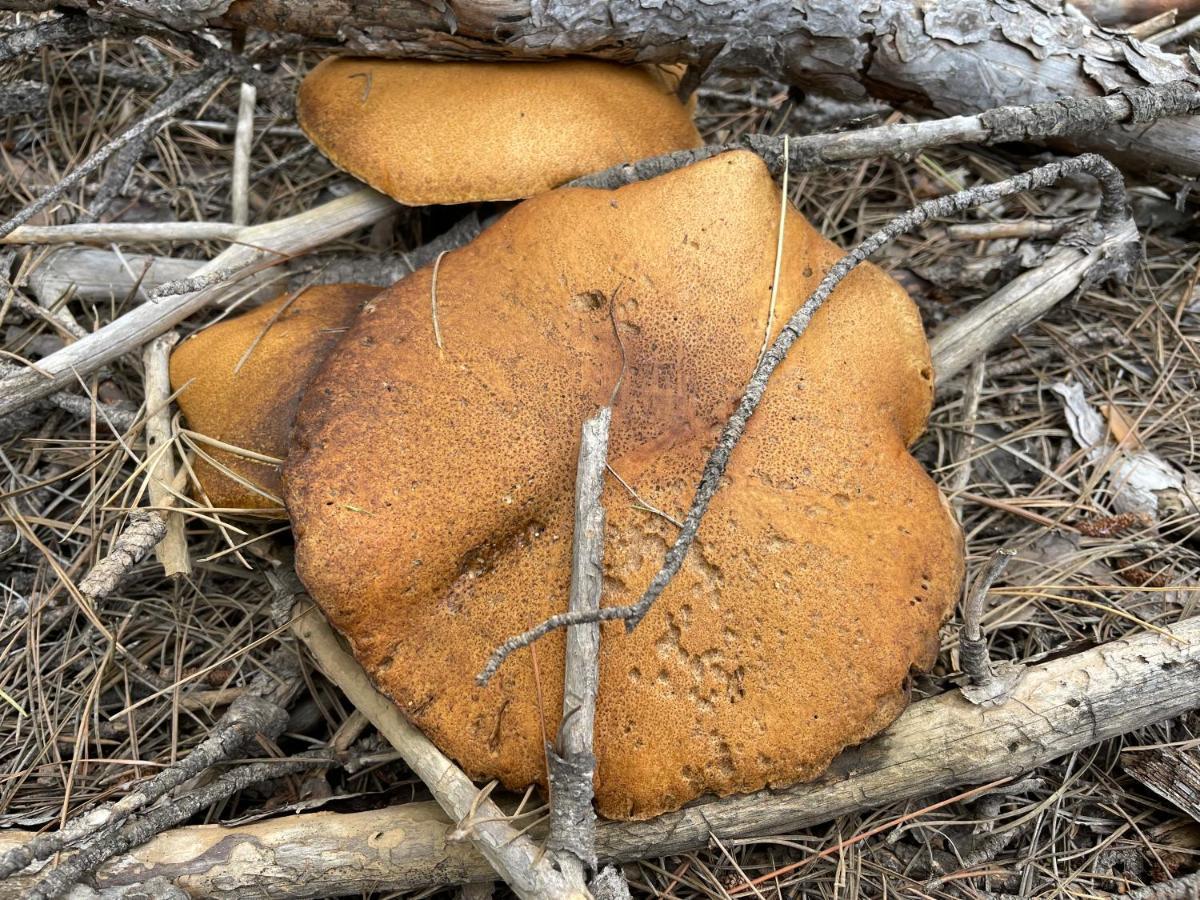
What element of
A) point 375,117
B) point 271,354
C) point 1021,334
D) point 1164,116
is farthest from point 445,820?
point 1164,116

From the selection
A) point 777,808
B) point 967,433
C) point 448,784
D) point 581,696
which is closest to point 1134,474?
point 967,433

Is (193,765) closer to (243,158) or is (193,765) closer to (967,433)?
(243,158)

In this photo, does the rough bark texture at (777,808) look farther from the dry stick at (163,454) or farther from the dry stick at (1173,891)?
the dry stick at (163,454)

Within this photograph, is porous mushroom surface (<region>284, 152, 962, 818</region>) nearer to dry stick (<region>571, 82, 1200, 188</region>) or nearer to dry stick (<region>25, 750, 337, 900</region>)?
dry stick (<region>571, 82, 1200, 188</region>)

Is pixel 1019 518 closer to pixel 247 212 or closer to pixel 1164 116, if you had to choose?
pixel 1164 116

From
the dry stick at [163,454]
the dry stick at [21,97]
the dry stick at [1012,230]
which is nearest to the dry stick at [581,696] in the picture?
the dry stick at [163,454]

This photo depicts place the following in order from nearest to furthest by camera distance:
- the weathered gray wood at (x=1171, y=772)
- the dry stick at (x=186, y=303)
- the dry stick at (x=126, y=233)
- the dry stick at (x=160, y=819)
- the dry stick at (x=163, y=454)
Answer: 1. the dry stick at (x=160, y=819)
2. the weathered gray wood at (x=1171, y=772)
3. the dry stick at (x=163, y=454)
4. the dry stick at (x=186, y=303)
5. the dry stick at (x=126, y=233)
